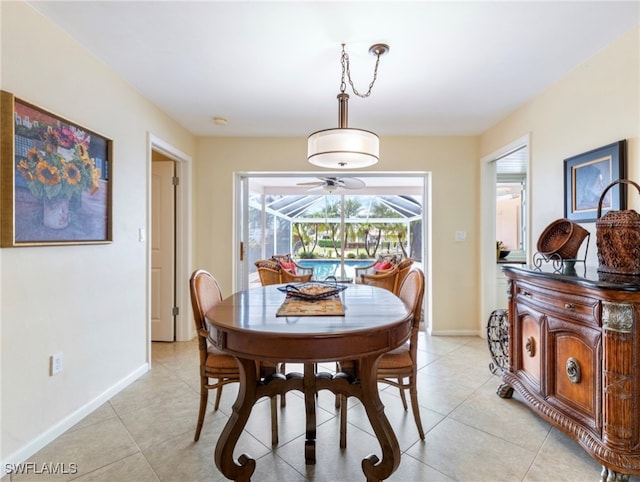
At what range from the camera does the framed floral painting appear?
1.48 metres

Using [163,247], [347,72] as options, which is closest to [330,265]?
[163,247]

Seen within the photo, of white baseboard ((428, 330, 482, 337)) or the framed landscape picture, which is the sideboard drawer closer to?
the framed landscape picture

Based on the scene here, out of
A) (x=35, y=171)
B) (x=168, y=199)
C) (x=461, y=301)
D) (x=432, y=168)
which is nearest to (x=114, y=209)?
(x=35, y=171)

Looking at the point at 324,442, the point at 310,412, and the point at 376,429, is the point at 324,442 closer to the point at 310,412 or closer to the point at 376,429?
the point at 310,412

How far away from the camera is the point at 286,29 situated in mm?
1755

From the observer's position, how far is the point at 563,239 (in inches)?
73.7

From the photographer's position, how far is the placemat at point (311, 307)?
1478mm

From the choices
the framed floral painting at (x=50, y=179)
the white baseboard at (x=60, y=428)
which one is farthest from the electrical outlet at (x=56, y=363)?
the framed floral painting at (x=50, y=179)

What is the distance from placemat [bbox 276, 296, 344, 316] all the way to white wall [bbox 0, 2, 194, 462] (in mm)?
1331

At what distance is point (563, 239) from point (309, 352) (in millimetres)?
1749

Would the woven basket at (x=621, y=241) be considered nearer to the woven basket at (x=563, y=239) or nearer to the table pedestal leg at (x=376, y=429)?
the woven basket at (x=563, y=239)

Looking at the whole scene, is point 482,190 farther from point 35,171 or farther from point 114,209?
point 35,171

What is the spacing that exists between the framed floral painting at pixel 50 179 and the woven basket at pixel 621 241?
9.71 ft

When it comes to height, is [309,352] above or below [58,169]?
below
